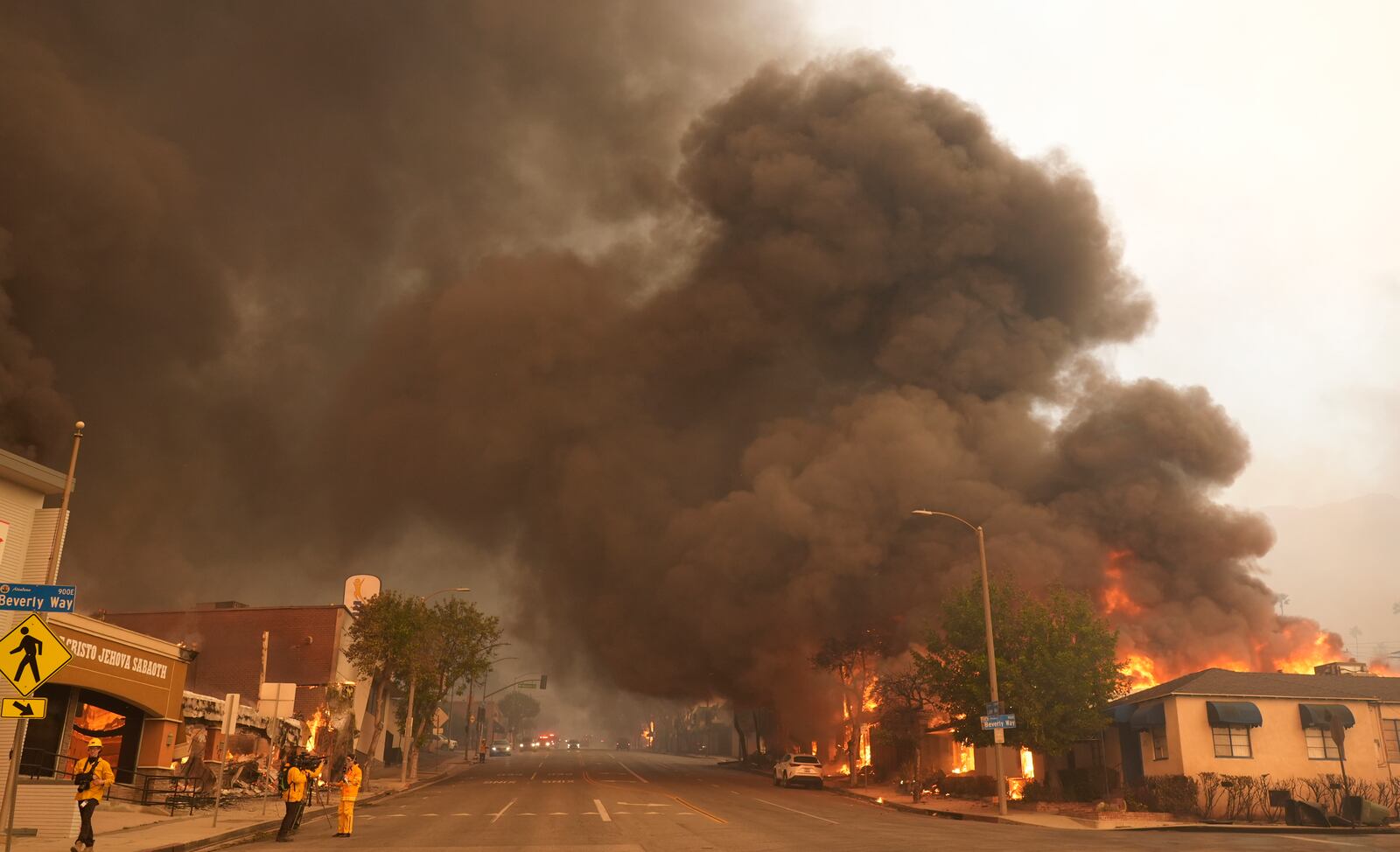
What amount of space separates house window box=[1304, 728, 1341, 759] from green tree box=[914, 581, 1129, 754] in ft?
16.2

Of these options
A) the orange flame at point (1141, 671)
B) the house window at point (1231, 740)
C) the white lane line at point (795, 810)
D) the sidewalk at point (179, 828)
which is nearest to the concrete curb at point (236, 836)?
the sidewalk at point (179, 828)

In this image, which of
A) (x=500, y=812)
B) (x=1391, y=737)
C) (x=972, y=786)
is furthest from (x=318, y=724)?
(x=1391, y=737)

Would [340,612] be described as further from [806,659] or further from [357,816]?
[357,816]

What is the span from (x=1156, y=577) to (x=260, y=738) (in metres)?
36.1

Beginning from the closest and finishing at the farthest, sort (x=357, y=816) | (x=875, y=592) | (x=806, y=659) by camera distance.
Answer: (x=357, y=816)
(x=875, y=592)
(x=806, y=659)

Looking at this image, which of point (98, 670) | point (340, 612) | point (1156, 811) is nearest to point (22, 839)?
point (98, 670)

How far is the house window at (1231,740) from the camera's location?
92.5 ft

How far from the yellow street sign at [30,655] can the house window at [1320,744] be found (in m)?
29.9

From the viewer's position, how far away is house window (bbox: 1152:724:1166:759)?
95.0ft

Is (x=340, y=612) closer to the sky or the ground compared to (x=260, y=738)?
closer to the sky

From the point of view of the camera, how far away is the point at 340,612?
51.4m

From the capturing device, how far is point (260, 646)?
166 feet

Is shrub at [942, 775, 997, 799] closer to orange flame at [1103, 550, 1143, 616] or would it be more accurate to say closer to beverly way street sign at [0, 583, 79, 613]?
orange flame at [1103, 550, 1143, 616]

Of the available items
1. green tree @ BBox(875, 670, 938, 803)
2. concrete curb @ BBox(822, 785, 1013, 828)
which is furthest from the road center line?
green tree @ BBox(875, 670, 938, 803)
